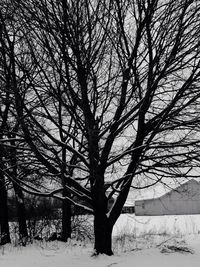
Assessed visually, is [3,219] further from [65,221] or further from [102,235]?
[102,235]

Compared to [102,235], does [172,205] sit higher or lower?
higher

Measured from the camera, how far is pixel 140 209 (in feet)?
183

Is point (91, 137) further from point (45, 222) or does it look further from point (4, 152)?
point (45, 222)

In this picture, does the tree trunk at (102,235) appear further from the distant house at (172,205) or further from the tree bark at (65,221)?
the distant house at (172,205)

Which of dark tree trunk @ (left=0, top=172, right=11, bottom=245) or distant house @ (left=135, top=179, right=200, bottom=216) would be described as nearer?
dark tree trunk @ (left=0, top=172, right=11, bottom=245)

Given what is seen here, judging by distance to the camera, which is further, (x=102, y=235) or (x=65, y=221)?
(x=65, y=221)

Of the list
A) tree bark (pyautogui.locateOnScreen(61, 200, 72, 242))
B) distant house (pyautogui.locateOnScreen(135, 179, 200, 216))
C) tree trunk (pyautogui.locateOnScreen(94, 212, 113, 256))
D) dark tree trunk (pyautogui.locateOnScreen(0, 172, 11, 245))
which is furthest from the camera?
distant house (pyautogui.locateOnScreen(135, 179, 200, 216))

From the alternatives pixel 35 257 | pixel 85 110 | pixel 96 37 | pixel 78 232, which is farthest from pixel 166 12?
pixel 78 232

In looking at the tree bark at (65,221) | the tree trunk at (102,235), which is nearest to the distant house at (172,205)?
the tree bark at (65,221)

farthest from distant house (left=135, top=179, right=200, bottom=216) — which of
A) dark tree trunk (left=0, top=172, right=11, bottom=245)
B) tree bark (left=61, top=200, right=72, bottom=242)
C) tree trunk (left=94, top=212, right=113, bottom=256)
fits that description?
tree trunk (left=94, top=212, right=113, bottom=256)

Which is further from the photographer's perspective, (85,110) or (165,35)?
(85,110)

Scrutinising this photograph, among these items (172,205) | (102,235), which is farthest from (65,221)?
(172,205)

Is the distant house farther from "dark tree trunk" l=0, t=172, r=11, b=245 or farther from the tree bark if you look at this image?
"dark tree trunk" l=0, t=172, r=11, b=245

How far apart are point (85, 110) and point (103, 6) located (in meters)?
2.19
